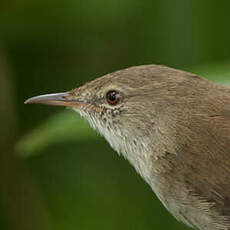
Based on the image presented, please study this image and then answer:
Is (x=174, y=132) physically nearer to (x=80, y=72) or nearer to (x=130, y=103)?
(x=130, y=103)

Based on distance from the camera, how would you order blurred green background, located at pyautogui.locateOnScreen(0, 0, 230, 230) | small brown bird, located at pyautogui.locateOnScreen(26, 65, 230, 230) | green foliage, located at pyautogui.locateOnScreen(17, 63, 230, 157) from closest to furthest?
1. small brown bird, located at pyautogui.locateOnScreen(26, 65, 230, 230)
2. green foliage, located at pyautogui.locateOnScreen(17, 63, 230, 157)
3. blurred green background, located at pyautogui.locateOnScreen(0, 0, 230, 230)

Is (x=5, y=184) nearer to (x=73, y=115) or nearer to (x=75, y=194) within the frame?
(x=75, y=194)

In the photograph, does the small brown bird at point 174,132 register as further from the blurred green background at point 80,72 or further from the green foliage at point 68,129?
the blurred green background at point 80,72

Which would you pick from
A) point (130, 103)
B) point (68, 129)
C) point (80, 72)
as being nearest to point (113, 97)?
point (130, 103)

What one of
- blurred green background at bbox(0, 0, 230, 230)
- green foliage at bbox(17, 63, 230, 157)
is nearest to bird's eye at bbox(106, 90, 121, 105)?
green foliage at bbox(17, 63, 230, 157)

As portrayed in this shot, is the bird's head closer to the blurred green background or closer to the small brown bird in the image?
the small brown bird

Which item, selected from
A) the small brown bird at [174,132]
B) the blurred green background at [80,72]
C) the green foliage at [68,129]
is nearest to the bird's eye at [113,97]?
the small brown bird at [174,132]
